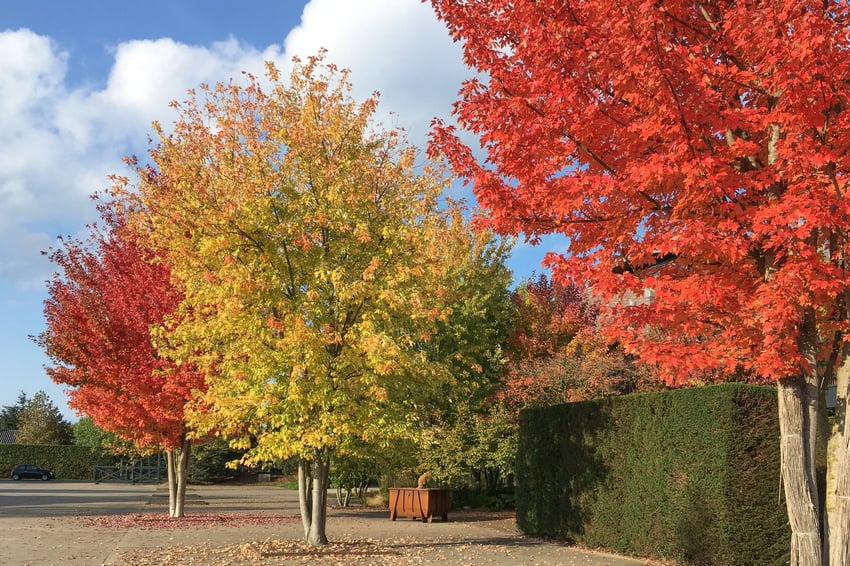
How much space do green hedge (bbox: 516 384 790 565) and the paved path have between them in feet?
2.33

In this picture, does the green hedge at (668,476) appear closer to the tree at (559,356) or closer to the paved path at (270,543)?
the paved path at (270,543)

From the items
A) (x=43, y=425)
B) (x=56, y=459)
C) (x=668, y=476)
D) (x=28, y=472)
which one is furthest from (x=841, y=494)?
(x=43, y=425)

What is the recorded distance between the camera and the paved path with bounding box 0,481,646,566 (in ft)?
38.2

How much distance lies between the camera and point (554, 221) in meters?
7.05

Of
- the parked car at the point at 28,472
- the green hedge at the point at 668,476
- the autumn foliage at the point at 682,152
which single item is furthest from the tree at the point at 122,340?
the parked car at the point at 28,472

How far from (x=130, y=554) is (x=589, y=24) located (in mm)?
11149

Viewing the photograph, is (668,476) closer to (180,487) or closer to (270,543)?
(270,543)

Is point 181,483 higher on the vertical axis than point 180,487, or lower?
higher

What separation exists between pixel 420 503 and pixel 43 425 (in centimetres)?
4971

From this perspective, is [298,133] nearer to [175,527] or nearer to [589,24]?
[589,24]

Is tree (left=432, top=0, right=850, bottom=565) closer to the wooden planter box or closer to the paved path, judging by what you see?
the paved path

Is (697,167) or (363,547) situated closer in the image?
(697,167)

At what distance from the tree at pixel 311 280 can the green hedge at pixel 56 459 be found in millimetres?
42332

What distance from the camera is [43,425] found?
57469 millimetres
